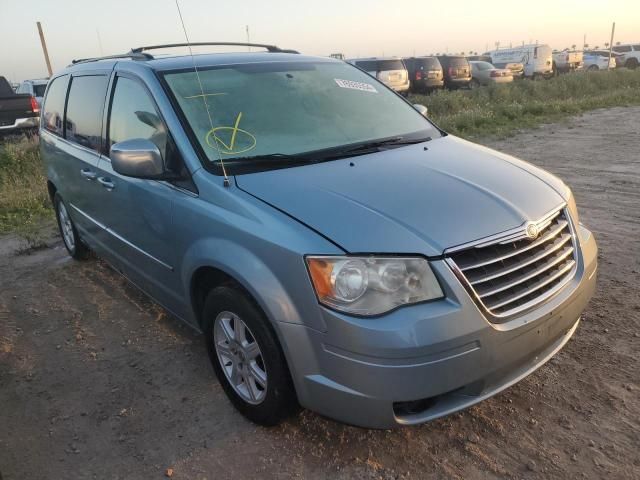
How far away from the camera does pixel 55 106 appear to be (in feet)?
16.2

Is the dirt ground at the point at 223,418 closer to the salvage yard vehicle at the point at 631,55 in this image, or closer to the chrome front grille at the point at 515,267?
the chrome front grille at the point at 515,267

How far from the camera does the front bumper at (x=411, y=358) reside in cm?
207

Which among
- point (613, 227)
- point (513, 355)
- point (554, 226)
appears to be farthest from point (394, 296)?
point (613, 227)

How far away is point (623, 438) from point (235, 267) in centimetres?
192

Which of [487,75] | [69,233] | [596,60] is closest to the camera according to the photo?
[69,233]

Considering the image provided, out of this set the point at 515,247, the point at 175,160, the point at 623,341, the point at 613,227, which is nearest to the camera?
the point at 515,247

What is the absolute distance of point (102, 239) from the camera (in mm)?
4133

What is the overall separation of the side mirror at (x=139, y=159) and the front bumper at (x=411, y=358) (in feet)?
3.96

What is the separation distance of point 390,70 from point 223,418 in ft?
56.4

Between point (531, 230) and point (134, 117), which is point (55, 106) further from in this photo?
point (531, 230)

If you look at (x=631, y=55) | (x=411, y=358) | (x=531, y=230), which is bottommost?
(x=631, y=55)

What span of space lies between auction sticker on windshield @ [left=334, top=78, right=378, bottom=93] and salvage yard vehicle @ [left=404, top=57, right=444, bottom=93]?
1769 cm

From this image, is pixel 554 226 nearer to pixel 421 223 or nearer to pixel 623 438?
pixel 421 223

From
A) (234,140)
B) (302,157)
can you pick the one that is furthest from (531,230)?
(234,140)
